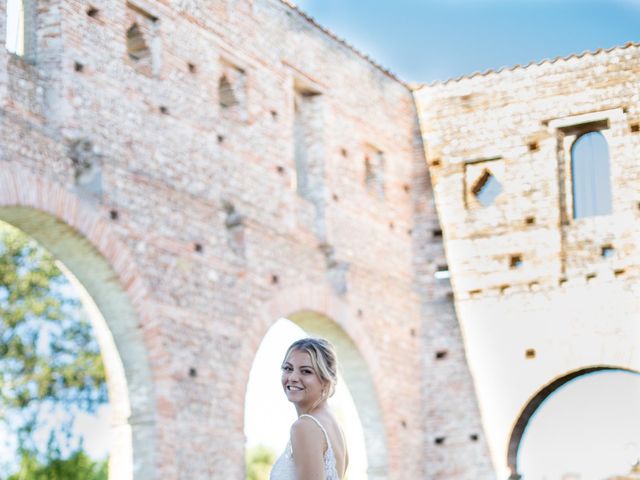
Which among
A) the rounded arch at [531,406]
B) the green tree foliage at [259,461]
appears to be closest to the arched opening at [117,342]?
the rounded arch at [531,406]

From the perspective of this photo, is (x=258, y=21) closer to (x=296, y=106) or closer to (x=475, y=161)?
(x=296, y=106)

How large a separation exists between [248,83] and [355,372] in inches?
134

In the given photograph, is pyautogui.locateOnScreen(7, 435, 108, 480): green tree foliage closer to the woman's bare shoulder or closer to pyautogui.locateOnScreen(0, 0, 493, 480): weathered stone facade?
pyautogui.locateOnScreen(0, 0, 493, 480): weathered stone facade

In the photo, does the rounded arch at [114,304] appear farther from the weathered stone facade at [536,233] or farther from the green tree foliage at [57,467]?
the green tree foliage at [57,467]

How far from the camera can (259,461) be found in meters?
31.3

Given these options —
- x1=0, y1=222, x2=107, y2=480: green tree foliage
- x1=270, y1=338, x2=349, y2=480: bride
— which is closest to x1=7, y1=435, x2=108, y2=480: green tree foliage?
x1=0, y1=222, x2=107, y2=480: green tree foliage

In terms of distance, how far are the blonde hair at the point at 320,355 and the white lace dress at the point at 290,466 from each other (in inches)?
6.2

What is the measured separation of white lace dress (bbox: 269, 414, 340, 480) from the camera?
14.1ft

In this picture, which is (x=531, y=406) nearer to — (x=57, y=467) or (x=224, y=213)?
(x=224, y=213)

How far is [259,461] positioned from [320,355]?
89.2ft

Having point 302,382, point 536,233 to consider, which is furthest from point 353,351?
point 302,382

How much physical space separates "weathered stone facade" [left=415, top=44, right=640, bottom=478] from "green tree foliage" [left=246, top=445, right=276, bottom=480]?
14.2 meters

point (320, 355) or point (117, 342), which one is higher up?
point (117, 342)

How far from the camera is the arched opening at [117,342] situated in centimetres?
1224
